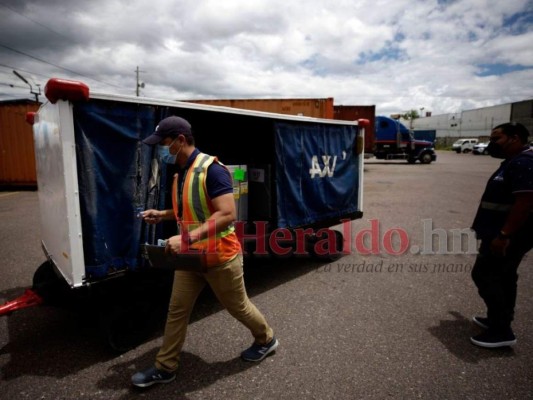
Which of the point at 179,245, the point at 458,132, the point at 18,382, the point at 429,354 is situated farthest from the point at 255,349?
the point at 458,132

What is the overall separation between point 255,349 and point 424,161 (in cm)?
2579

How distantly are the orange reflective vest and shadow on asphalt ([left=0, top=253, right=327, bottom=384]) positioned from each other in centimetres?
109

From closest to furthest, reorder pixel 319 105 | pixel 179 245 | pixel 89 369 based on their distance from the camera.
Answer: pixel 179 245, pixel 89 369, pixel 319 105

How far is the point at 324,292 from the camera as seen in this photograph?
425 centimetres

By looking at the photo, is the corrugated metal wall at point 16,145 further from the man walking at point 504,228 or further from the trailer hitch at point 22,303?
the man walking at point 504,228

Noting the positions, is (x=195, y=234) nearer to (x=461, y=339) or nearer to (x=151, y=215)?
(x=151, y=215)

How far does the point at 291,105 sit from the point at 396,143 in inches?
512

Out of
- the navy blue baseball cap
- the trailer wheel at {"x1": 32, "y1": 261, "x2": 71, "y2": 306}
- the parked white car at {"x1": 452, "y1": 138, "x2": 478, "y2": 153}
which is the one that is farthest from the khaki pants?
the parked white car at {"x1": 452, "y1": 138, "x2": 478, "y2": 153}

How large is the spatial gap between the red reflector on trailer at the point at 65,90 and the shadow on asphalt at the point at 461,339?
3.77 m

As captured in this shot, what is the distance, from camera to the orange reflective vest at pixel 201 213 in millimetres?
2242

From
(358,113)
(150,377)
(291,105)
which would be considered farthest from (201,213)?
(358,113)

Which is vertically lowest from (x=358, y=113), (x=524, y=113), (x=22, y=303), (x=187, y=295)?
(x=22, y=303)

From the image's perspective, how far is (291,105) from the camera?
13617mm

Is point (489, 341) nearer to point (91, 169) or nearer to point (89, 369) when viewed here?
point (89, 369)
